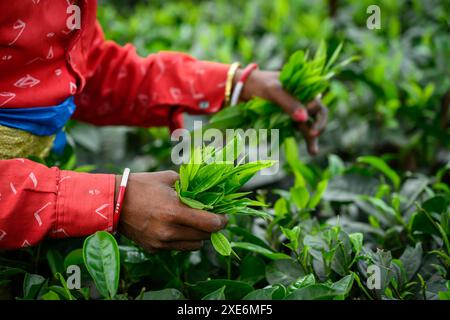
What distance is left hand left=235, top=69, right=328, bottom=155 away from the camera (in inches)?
54.2

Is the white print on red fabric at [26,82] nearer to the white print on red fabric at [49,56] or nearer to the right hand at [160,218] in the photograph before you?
the white print on red fabric at [49,56]

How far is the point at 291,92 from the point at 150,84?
36 centimetres

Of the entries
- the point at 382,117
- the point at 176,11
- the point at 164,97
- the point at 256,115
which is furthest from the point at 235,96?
the point at 176,11

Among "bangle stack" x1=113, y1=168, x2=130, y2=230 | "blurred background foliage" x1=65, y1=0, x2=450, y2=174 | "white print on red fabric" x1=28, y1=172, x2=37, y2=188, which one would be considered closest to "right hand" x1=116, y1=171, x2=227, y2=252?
"bangle stack" x1=113, y1=168, x2=130, y2=230

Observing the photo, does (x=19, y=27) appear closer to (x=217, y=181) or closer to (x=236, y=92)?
(x=217, y=181)

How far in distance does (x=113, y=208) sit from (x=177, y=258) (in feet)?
0.80

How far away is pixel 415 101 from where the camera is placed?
186 cm

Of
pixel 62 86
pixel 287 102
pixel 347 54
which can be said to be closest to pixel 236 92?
pixel 287 102

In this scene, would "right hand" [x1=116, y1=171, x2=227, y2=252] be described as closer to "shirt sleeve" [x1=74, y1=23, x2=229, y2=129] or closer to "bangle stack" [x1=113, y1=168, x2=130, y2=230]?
"bangle stack" [x1=113, y1=168, x2=130, y2=230]

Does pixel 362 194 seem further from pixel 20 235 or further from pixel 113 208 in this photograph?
pixel 20 235

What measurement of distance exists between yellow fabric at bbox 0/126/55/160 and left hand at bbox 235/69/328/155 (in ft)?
1.71

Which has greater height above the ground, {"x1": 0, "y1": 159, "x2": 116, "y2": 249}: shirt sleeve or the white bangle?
the white bangle

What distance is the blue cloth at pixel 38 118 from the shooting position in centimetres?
107

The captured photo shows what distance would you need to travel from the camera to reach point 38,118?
1104mm
